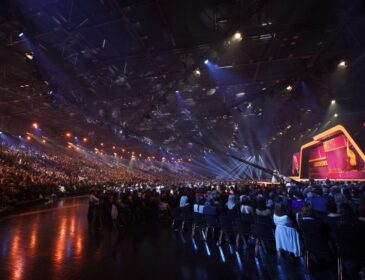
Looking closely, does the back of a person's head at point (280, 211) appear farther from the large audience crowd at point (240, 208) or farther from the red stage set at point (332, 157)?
the red stage set at point (332, 157)

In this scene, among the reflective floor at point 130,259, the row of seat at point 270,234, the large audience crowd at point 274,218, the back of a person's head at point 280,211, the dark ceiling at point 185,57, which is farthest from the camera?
the dark ceiling at point 185,57

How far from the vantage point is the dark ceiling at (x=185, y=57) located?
259 inches

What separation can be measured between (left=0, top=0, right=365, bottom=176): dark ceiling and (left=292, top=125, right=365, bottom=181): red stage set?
896 millimetres

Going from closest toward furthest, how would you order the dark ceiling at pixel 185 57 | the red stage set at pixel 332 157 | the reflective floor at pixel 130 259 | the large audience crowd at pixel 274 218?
the large audience crowd at pixel 274 218 < the reflective floor at pixel 130 259 < the dark ceiling at pixel 185 57 < the red stage set at pixel 332 157

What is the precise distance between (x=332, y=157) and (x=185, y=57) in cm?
1269

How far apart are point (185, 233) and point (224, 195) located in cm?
217

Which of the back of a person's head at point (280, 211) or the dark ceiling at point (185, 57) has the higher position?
the dark ceiling at point (185, 57)

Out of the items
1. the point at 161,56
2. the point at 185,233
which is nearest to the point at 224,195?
the point at 185,233

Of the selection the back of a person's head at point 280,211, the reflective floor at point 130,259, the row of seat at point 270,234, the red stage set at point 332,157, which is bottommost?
the reflective floor at point 130,259

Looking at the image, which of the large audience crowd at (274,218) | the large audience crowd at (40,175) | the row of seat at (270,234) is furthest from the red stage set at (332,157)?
the large audience crowd at (40,175)

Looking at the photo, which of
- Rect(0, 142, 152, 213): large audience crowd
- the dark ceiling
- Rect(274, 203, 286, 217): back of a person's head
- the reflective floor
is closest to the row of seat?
Rect(274, 203, 286, 217): back of a person's head

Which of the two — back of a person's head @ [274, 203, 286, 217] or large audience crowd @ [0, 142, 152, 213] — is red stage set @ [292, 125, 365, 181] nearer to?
back of a person's head @ [274, 203, 286, 217]

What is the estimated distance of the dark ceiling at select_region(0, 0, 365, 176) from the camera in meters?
6.59

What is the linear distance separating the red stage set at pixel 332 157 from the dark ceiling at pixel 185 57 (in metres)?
0.90
